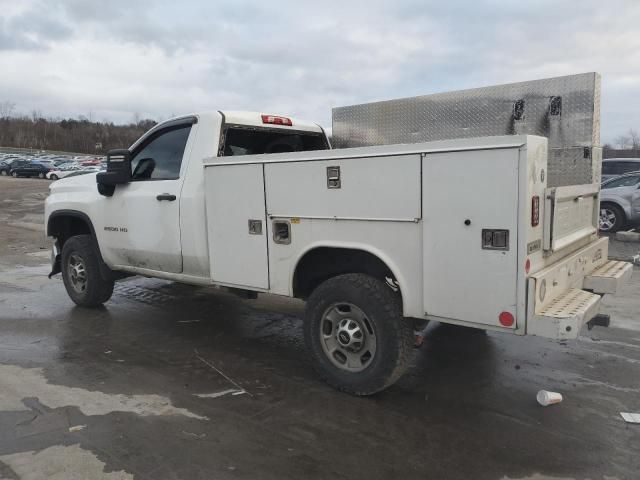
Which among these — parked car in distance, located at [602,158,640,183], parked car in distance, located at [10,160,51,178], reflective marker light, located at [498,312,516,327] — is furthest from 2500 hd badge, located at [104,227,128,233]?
parked car in distance, located at [10,160,51,178]

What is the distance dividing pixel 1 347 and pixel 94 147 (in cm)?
12921

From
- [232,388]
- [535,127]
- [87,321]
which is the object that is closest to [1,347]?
[87,321]

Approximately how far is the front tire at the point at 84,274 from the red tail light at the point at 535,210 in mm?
4998

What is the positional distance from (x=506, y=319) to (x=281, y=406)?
1741 mm

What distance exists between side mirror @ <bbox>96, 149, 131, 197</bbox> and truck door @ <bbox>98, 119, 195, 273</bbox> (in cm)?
11

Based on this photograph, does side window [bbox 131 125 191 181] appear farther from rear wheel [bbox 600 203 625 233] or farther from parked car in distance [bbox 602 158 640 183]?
parked car in distance [bbox 602 158 640 183]

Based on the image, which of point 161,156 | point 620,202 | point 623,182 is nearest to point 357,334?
point 161,156

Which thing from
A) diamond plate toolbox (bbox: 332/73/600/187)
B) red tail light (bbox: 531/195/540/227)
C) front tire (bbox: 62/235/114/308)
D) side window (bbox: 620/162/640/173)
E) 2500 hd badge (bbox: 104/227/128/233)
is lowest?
front tire (bbox: 62/235/114/308)

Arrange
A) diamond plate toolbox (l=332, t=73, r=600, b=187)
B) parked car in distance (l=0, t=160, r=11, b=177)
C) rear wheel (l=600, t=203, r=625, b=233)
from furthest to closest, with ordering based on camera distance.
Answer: parked car in distance (l=0, t=160, r=11, b=177)
rear wheel (l=600, t=203, r=625, b=233)
diamond plate toolbox (l=332, t=73, r=600, b=187)

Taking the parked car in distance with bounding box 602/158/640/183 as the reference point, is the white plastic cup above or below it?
A: below

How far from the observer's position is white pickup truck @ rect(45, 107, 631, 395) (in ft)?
10.9

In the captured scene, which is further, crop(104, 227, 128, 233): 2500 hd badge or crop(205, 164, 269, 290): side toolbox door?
crop(104, 227, 128, 233): 2500 hd badge

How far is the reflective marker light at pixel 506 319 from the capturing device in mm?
3346

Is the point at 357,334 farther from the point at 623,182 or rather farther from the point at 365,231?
the point at 623,182
